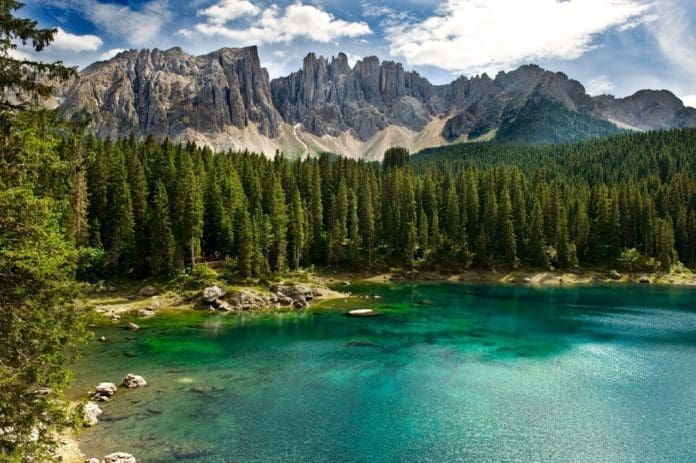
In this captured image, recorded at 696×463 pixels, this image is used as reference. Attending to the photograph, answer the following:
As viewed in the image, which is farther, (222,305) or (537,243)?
(537,243)

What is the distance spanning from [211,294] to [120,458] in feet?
167

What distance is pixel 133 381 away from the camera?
132ft

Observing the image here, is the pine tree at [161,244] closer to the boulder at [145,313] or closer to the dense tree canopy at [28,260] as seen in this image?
the boulder at [145,313]

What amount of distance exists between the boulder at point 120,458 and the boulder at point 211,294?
4984 centimetres

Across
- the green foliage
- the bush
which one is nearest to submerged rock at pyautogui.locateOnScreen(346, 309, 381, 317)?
the bush

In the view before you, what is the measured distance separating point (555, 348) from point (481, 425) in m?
26.4

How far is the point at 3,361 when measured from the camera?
16016 millimetres

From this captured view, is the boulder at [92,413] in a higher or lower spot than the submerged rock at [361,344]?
higher

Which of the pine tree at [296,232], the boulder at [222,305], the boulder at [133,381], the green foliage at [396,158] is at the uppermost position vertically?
the green foliage at [396,158]

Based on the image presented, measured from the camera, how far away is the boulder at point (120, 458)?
88.0 ft

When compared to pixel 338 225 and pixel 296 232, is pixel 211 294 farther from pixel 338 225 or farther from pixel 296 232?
pixel 338 225

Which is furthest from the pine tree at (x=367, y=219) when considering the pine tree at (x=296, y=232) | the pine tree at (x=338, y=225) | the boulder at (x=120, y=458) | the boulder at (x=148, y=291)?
the boulder at (x=120, y=458)

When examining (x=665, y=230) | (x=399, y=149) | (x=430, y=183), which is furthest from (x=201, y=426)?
(x=399, y=149)

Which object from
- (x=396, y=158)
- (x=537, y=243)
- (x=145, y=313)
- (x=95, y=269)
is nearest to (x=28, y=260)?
(x=145, y=313)
